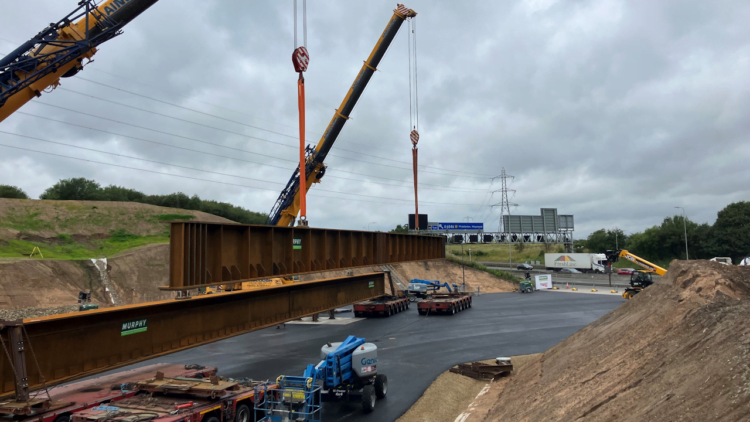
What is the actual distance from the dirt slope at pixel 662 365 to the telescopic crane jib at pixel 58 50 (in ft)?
66.0

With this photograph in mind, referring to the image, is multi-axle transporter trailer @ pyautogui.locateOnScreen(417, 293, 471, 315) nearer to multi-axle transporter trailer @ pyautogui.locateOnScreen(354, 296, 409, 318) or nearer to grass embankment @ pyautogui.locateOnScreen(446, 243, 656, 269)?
multi-axle transporter trailer @ pyautogui.locateOnScreen(354, 296, 409, 318)

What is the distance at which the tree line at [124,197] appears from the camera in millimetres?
59366

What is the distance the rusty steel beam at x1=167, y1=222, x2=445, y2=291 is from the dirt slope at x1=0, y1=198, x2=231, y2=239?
1301 inches

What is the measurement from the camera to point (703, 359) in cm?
826

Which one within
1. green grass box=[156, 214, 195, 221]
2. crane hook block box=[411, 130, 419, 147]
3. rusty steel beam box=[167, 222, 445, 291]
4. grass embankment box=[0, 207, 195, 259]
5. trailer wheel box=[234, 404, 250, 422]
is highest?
crane hook block box=[411, 130, 419, 147]

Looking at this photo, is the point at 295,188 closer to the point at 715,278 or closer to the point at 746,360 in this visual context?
the point at 715,278

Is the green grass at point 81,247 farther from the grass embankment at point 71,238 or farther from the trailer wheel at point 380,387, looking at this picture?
the trailer wheel at point 380,387

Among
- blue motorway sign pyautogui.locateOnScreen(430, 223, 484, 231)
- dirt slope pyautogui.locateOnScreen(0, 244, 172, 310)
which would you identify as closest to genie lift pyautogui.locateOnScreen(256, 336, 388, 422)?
dirt slope pyautogui.locateOnScreen(0, 244, 172, 310)

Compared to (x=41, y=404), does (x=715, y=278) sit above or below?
above

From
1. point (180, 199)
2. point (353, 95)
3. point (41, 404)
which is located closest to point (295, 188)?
point (353, 95)

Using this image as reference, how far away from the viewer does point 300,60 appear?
56.5ft

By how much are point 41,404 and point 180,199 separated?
6504 cm

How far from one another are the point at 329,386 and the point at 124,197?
65.8 meters

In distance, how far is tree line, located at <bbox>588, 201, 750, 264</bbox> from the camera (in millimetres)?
64619
